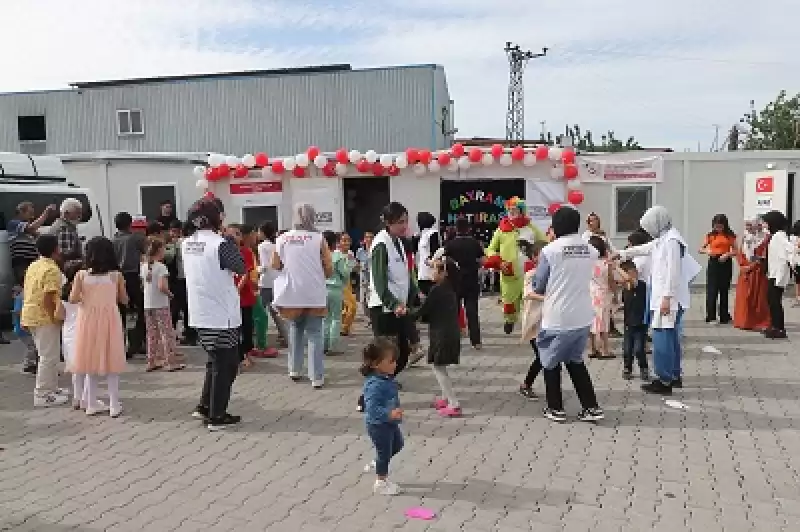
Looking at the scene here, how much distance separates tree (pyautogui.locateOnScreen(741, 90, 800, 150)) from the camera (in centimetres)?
3212

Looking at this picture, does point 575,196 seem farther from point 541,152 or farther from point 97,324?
point 97,324

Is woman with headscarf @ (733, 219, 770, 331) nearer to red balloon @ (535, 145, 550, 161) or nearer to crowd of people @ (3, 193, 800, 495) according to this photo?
crowd of people @ (3, 193, 800, 495)

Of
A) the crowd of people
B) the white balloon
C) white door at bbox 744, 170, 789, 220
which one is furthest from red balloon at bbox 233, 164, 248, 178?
white door at bbox 744, 170, 789, 220

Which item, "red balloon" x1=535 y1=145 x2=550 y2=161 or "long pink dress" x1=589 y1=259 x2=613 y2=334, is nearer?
"long pink dress" x1=589 y1=259 x2=613 y2=334

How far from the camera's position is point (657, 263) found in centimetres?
658

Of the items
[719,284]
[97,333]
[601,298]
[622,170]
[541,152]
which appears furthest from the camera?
[622,170]

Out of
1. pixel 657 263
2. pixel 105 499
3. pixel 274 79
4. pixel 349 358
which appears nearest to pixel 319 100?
pixel 274 79

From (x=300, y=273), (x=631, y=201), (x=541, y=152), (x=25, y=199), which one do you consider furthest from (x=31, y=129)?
(x=300, y=273)

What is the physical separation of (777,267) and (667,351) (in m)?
3.55

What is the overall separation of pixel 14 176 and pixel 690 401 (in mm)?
10443

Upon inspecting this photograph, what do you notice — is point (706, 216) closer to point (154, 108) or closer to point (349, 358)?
point (349, 358)

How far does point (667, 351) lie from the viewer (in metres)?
6.65

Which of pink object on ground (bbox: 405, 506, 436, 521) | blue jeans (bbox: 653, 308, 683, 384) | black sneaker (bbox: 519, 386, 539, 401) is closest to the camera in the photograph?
pink object on ground (bbox: 405, 506, 436, 521)

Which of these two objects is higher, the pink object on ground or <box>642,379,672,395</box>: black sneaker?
<box>642,379,672,395</box>: black sneaker
